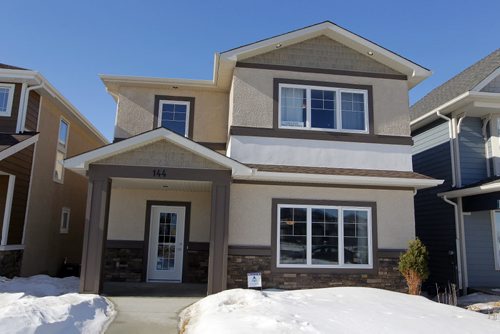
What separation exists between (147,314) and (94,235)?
247cm

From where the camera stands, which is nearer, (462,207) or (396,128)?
(396,128)

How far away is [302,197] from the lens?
10148mm

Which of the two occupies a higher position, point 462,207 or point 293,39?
point 293,39

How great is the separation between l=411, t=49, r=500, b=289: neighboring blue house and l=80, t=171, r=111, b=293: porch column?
951cm

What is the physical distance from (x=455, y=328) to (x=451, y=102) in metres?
7.68

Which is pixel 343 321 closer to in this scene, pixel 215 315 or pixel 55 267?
pixel 215 315

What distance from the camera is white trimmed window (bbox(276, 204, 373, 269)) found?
9.93 m

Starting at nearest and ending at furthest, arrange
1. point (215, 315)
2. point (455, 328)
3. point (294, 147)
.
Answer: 1. point (455, 328)
2. point (215, 315)
3. point (294, 147)

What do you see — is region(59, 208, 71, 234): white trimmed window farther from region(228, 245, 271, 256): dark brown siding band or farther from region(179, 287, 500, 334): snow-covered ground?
region(179, 287, 500, 334): snow-covered ground

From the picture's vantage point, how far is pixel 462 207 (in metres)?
11.9

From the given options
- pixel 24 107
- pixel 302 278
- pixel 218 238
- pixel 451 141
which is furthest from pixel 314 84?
pixel 24 107

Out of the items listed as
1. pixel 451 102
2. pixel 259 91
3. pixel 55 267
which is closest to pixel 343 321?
pixel 259 91

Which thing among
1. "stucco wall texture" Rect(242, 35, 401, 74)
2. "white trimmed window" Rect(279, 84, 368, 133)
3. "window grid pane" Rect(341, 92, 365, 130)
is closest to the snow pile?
"white trimmed window" Rect(279, 84, 368, 133)

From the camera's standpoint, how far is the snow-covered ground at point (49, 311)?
19.2 ft
